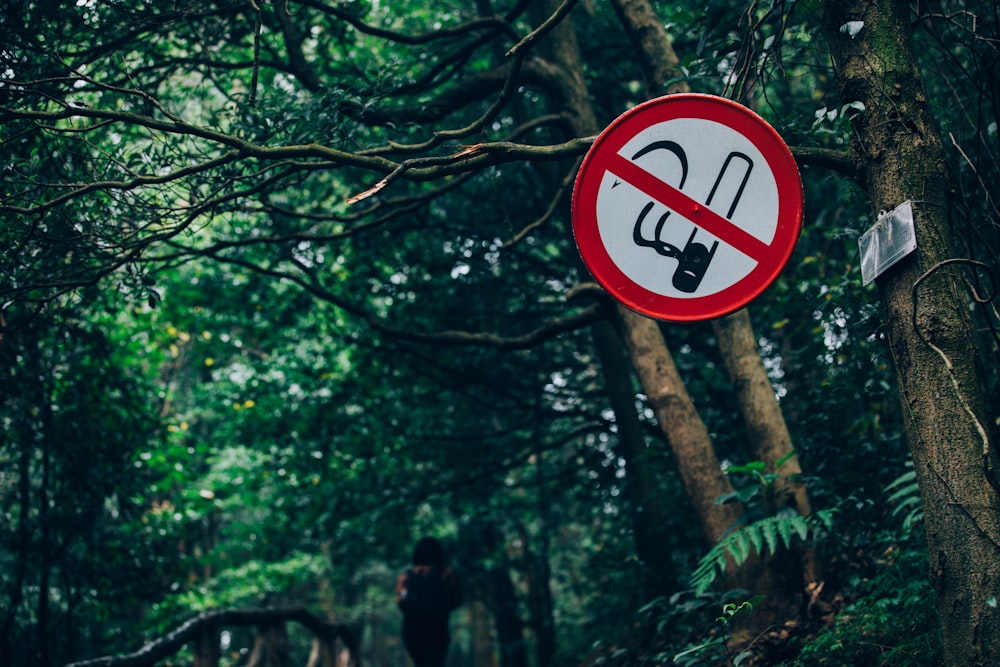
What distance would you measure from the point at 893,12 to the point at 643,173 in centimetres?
129

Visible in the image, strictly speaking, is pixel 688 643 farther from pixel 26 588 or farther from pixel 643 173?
pixel 26 588

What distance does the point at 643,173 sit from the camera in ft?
10.2

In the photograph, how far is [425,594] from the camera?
24.8ft

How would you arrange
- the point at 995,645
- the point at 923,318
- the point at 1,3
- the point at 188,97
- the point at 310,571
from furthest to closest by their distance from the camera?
1. the point at 310,571
2. the point at 188,97
3. the point at 1,3
4. the point at 923,318
5. the point at 995,645

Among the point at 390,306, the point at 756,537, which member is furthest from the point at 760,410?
the point at 390,306

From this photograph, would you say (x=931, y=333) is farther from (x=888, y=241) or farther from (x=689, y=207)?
(x=689, y=207)

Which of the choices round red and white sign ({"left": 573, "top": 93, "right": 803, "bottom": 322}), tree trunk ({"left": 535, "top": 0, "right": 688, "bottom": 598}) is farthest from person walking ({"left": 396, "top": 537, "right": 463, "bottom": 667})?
round red and white sign ({"left": 573, "top": 93, "right": 803, "bottom": 322})

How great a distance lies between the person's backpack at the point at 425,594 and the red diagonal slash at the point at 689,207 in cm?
545

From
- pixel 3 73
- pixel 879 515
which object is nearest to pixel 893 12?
pixel 879 515

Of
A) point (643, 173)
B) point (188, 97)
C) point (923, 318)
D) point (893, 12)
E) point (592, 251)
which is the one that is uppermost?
point (188, 97)

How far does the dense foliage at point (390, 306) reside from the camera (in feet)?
14.9

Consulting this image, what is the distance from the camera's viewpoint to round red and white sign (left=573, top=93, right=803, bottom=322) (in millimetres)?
3020

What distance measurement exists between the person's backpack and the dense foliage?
1.59m

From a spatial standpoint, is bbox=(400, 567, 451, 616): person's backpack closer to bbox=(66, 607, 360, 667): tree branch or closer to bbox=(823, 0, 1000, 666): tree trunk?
bbox=(66, 607, 360, 667): tree branch
